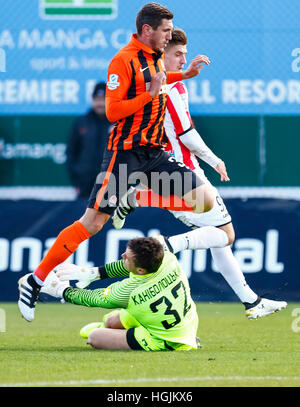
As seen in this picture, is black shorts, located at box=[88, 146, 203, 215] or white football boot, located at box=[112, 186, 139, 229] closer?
black shorts, located at box=[88, 146, 203, 215]

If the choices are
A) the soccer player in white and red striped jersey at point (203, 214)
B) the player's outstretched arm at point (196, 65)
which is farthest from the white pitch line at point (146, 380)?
the player's outstretched arm at point (196, 65)

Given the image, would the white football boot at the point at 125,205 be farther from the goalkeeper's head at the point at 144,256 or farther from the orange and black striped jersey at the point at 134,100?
the goalkeeper's head at the point at 144,256

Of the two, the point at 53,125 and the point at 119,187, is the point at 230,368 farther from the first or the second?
the point at 53,125

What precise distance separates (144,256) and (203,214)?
128 cm

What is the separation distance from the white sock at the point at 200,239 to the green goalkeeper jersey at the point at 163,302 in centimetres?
61

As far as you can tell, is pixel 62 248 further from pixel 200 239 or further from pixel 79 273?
pixel 200 239

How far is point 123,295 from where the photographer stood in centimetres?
591

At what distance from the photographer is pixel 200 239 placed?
663cm

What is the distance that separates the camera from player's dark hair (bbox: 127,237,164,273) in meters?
5.68

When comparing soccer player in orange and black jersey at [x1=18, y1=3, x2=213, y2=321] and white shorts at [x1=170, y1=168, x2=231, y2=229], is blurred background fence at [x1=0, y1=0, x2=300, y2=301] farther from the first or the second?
soccer player in orange and black jersey at [x1=18, y1=3, x2=213, y2=321]

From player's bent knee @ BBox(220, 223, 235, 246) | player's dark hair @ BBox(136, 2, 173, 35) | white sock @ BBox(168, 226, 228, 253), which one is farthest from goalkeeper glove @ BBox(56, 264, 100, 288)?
player's dark hair @ BBox(136, 2, 173, 35)

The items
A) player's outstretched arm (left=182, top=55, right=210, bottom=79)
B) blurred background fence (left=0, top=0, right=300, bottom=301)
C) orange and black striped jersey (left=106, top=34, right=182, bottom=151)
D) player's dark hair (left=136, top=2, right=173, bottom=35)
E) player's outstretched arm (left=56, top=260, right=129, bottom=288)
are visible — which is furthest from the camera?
blurred background fence (left=0, top=0, right=300, bottom=301)

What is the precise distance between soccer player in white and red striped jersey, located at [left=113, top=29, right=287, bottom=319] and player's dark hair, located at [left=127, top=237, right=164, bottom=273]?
0.91 metres
